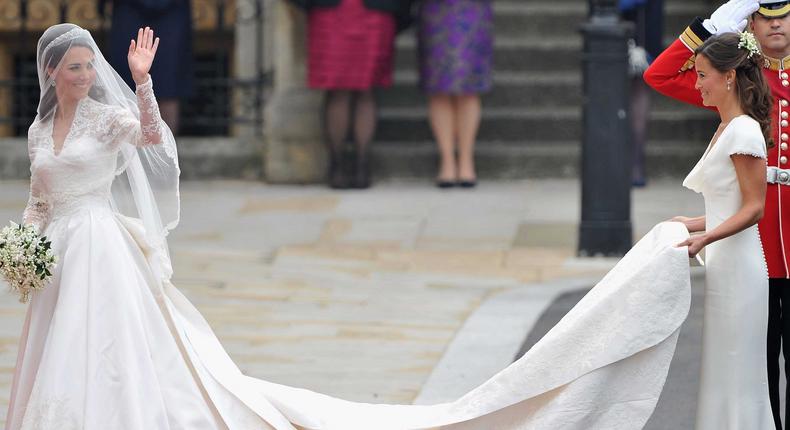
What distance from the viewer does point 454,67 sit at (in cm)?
1284

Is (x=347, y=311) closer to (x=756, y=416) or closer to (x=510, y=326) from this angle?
(x=510, y=326)

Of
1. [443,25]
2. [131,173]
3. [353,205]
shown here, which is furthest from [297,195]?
[131,173]

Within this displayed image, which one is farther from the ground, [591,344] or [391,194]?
[591,344]

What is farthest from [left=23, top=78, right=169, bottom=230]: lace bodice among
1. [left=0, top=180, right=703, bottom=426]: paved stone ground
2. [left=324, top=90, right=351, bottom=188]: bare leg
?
[left=324, top=90, right=351, bottom=188]: bare leg

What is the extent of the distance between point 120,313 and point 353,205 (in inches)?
266

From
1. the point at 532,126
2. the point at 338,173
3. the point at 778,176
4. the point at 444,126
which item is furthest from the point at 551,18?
the point at 778,176

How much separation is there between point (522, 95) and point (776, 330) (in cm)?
848

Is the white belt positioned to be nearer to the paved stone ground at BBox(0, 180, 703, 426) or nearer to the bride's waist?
the paved stone ground at BBox(0, 180, 703, 426)

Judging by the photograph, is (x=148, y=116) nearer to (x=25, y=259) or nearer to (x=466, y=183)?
(x=25, y=259)

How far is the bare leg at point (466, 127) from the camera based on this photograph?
13.0m

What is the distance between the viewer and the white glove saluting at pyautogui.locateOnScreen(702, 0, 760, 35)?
5684 mm

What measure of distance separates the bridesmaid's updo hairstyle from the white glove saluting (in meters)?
0.24

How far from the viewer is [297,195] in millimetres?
13008

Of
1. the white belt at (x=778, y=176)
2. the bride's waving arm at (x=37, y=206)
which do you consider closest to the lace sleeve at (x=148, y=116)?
the bride's waving arm at (x=37, y=206)
